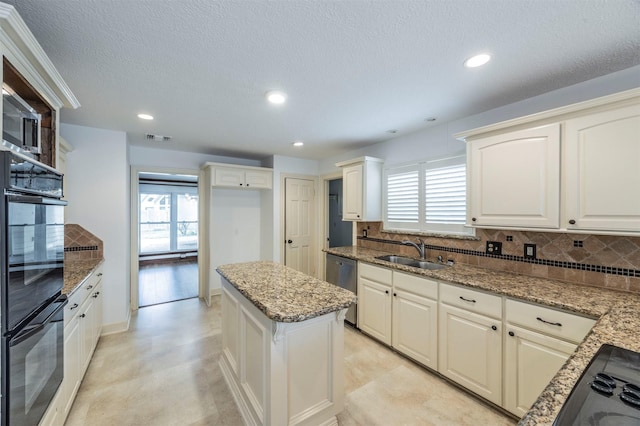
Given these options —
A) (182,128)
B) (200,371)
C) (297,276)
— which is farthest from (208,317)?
(182,128)

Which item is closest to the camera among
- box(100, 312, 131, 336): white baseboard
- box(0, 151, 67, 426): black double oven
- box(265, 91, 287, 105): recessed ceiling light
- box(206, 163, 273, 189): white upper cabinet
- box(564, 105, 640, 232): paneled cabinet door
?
box(0, 151, 67, 426): black double oven

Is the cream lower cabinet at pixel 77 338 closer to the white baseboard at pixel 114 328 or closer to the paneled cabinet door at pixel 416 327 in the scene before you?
the white baseboard at pixel 114 328

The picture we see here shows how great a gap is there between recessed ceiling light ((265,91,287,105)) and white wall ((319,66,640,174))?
1.77 m

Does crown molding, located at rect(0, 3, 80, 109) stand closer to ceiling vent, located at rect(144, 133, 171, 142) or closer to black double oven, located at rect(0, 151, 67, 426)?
black double oven, located at rect(0, 151, 67, 426)

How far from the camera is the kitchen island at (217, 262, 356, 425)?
149cm

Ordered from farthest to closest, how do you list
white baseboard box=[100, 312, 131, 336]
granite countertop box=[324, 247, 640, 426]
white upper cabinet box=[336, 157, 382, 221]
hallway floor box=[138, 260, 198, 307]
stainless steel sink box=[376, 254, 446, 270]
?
hallway floor box=[138, 260, 198, 307], white upper cabinet box=[336, 157, 382, 221], white baseboard box=[100, 312, 131, 336], stainless steel sink box=[376, 254, 446, 270], granite countertop box=[324, 247, 640, 426]

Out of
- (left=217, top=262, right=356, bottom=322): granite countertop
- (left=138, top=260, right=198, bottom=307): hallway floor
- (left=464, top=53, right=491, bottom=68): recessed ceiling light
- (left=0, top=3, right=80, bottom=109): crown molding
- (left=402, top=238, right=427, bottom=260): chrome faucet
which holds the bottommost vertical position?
(left=138, top=260, right=198, bottom=307): hallway floor

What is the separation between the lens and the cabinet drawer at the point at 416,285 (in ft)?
7.59

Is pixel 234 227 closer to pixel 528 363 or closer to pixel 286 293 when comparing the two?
pixel 286 293

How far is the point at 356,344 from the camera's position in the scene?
9.46ft

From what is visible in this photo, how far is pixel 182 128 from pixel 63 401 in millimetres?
2616

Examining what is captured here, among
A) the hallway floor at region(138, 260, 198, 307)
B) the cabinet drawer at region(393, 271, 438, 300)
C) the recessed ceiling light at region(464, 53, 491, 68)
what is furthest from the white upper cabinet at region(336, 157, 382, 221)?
the hallway floor at region(138, 260, 198, 307)

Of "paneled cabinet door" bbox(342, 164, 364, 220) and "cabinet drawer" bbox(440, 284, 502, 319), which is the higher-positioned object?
"paneled cabinet door" bbox(342, 164, 364, 220)

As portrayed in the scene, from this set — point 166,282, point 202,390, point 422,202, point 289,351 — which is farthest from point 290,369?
point 166,282
